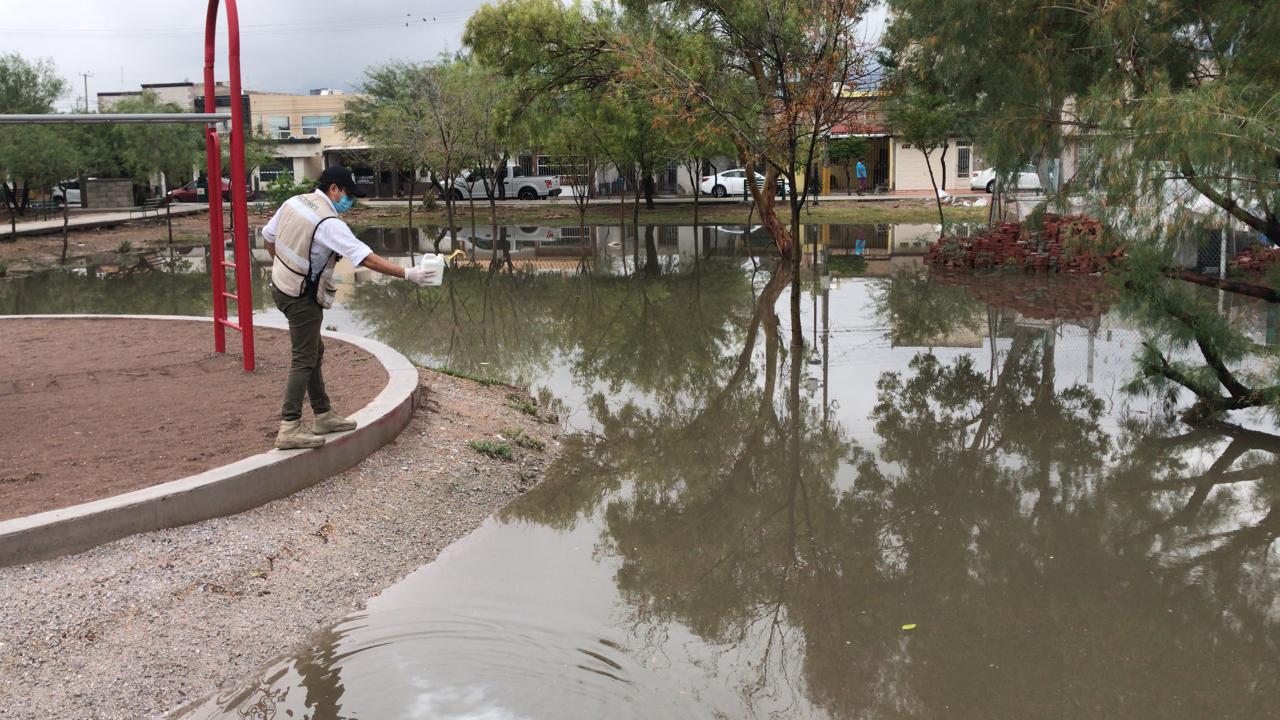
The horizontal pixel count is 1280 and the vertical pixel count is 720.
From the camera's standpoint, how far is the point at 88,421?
823 cm

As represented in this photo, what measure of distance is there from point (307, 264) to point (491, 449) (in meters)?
2.29

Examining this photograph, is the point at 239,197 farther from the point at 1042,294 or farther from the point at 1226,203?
the point at 1042,294

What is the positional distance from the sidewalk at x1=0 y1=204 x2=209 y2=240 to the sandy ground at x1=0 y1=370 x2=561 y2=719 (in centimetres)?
2989

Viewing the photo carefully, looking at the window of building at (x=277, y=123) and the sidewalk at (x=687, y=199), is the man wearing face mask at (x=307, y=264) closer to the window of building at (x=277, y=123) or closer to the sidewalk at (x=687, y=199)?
the sidewalk at (x=687, y=199)

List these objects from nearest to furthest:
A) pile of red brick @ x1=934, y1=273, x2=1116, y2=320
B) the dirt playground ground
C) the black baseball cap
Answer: the dirt playground ground → the black baseball cap → pile of red brick @ x1=934, y1=273, x2=1116, y2=320

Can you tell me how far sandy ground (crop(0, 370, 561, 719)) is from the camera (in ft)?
16.0

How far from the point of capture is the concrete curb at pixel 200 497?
222 inches

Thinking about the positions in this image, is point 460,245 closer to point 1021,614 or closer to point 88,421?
point 88,421

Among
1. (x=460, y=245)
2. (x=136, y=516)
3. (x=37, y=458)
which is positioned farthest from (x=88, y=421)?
(x=460, y=245)

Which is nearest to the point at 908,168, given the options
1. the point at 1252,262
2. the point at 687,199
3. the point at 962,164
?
the point at 962,164

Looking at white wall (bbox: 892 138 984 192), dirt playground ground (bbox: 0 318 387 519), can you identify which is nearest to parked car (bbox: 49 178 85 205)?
white wall (bbox: 892 138 984 192)

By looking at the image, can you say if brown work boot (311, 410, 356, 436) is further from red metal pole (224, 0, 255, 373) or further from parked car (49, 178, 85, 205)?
parked car (49, 178, 85, 205)

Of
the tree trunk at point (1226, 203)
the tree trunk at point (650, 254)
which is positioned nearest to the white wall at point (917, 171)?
the tree trunk at point (650, 254)

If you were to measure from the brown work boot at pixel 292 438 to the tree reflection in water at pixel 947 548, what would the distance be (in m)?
1.39
